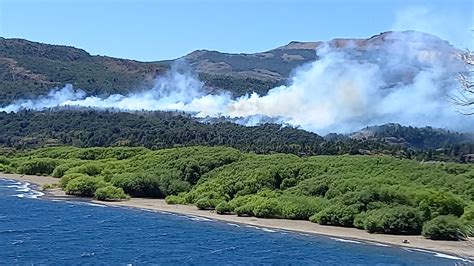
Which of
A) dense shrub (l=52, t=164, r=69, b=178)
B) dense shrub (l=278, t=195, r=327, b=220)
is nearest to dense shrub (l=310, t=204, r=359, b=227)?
dense shrub (l=278, t=195, r=327, b=220)

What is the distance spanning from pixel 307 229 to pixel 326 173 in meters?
22.2

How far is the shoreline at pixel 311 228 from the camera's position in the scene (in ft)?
232

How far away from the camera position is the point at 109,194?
Result: 11300 centimetres

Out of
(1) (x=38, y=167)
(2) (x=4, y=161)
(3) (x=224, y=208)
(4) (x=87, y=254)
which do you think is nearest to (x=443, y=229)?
(3) (x=224, y=208)

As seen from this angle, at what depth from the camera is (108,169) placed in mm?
134375

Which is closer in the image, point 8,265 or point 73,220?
point 8,265

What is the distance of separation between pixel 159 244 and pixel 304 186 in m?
34.9

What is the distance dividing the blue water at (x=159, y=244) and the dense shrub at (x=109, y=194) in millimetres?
18849

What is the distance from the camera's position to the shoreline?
7056cm

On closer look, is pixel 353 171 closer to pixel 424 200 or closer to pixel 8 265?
pixel 424 200

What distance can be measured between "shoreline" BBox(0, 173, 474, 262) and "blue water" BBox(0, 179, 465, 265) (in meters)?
2.45

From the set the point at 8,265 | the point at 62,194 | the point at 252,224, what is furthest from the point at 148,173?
the point at 8,265

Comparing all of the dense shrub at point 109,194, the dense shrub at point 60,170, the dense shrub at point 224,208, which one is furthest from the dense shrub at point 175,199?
the dense shrub at point 60,170

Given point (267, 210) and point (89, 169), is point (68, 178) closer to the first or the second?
point (89, 169)
